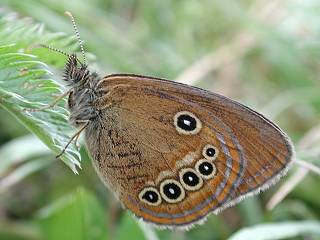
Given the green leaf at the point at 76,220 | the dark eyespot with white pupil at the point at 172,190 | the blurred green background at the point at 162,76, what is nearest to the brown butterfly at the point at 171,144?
the dark eyespot with white pupil at the point at 172,190

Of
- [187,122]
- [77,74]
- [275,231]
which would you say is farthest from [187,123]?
[275,231]

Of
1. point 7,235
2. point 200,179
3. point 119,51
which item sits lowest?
point 7,235

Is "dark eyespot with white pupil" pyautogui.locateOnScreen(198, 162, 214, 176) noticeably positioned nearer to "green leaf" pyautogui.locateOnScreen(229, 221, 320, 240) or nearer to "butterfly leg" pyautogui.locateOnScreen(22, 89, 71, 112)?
"green leaf" pyautogui.locateOnScreen(229, 221, 320, 240)

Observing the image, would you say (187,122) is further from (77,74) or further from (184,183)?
(77,74)

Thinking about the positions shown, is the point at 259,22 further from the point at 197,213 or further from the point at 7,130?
the point at 197,213

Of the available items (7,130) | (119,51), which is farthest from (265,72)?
(7,130)

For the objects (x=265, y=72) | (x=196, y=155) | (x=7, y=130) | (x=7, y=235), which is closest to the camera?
(x=196, y=155)

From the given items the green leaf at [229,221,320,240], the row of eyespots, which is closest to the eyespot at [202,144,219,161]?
the row of eyespots

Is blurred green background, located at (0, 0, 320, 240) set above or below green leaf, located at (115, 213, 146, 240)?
above
